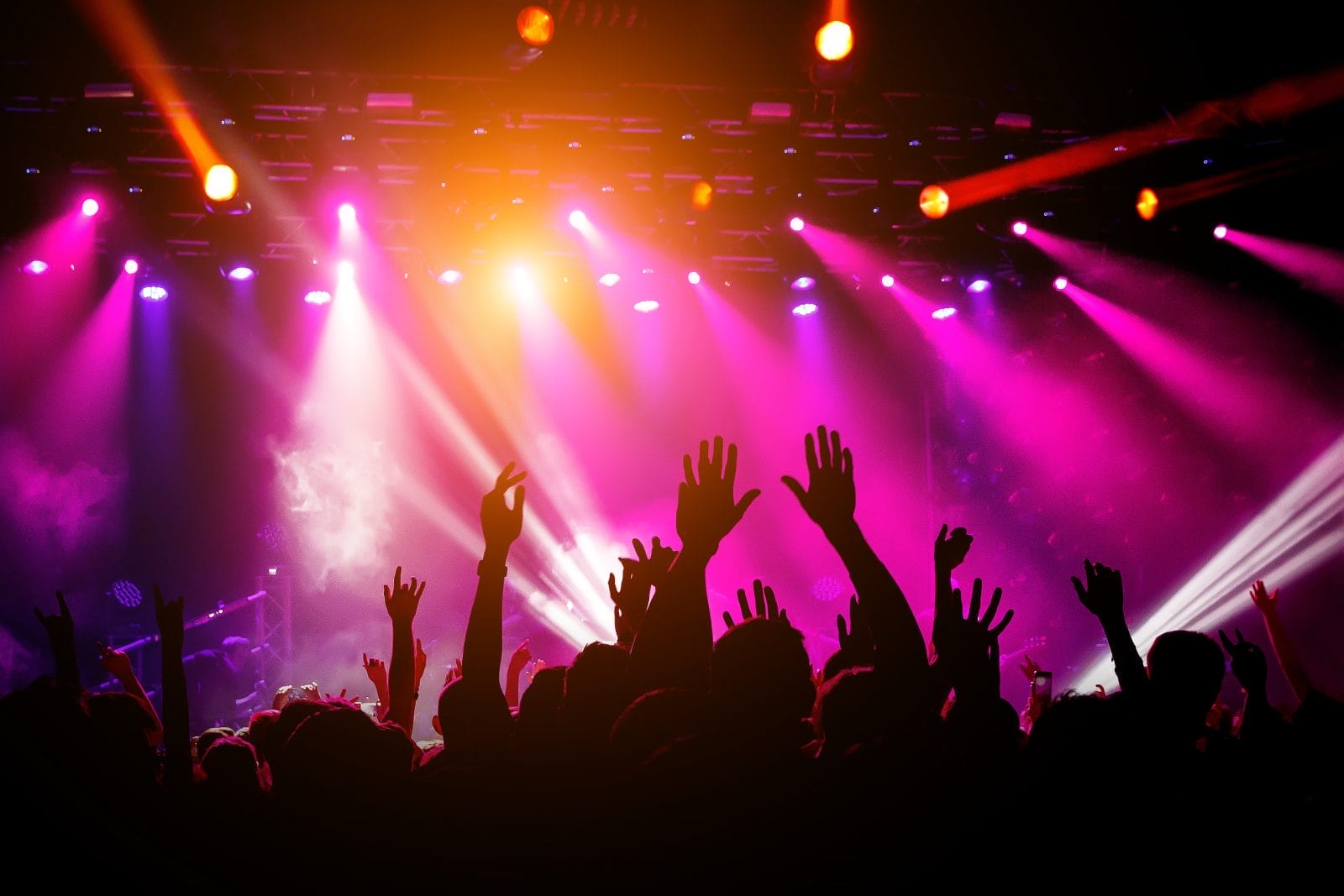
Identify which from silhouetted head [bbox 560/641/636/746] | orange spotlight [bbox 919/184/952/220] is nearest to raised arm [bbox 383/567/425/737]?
silhouetted head [bbox 560/641/636/746]

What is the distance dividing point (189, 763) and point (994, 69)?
6.90m

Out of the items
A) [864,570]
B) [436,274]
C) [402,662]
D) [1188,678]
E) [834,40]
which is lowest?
[1188,678]

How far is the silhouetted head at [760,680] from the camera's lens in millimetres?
1666

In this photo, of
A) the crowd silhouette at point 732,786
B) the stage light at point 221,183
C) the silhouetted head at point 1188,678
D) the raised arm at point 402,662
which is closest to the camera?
the crowd silhouette at point 732,786

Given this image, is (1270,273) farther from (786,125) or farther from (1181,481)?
(786,125)

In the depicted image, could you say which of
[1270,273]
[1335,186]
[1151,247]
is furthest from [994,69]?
[1270,273]

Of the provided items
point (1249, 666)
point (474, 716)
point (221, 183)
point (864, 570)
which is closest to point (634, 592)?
point (474, 716)

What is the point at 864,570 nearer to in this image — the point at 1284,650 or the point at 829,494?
the point at 829,494

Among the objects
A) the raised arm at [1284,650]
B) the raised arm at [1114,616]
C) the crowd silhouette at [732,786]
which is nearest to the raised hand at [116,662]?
the crowd silhouette at [732,786]

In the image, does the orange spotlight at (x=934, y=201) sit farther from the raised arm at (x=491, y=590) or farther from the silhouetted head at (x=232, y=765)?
the silhouetted head at (x=232, y=765)

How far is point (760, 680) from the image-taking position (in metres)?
1.70

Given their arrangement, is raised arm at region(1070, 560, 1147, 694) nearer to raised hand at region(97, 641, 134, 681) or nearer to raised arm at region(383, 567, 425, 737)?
raised arm at region(383, 567, 425, 737)

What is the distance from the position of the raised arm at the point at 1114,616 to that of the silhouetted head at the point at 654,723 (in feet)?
3.44

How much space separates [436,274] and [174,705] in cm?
754
